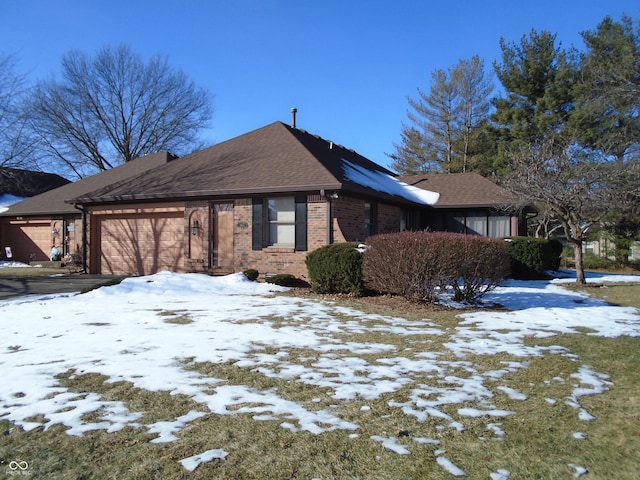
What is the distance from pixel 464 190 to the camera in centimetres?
1953

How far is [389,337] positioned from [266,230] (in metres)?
8.09

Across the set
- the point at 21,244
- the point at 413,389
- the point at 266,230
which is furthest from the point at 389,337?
the point at 21,244

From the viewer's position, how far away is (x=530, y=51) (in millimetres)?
29406

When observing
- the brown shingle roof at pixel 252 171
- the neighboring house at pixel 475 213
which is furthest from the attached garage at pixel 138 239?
the neighboring house at pixel 475 213

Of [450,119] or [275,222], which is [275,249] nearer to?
[275,222]

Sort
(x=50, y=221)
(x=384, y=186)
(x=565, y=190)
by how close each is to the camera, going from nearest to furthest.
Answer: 1. (x=565, y=190)
2. (x=384, y=186)
3. (x=50, y=221)

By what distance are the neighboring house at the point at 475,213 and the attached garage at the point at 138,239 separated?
9473 millimetres

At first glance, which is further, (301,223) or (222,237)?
(222,237)

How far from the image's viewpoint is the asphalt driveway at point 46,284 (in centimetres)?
1232

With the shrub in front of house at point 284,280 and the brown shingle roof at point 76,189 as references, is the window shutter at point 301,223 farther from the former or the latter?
the brown shingle roof at point 76,189

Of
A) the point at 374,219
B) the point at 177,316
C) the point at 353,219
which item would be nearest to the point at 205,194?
the point at 353,219

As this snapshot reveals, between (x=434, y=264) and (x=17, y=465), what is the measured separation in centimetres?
733

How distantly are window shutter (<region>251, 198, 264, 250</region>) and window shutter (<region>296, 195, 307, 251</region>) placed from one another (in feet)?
3.75

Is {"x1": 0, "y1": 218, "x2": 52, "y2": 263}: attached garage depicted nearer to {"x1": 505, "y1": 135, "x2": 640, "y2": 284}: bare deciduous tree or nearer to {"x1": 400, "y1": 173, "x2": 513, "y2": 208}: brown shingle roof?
{"x1": 400, "y1": 173, "x2": 513, "y2": 208}: brown shingle roof
